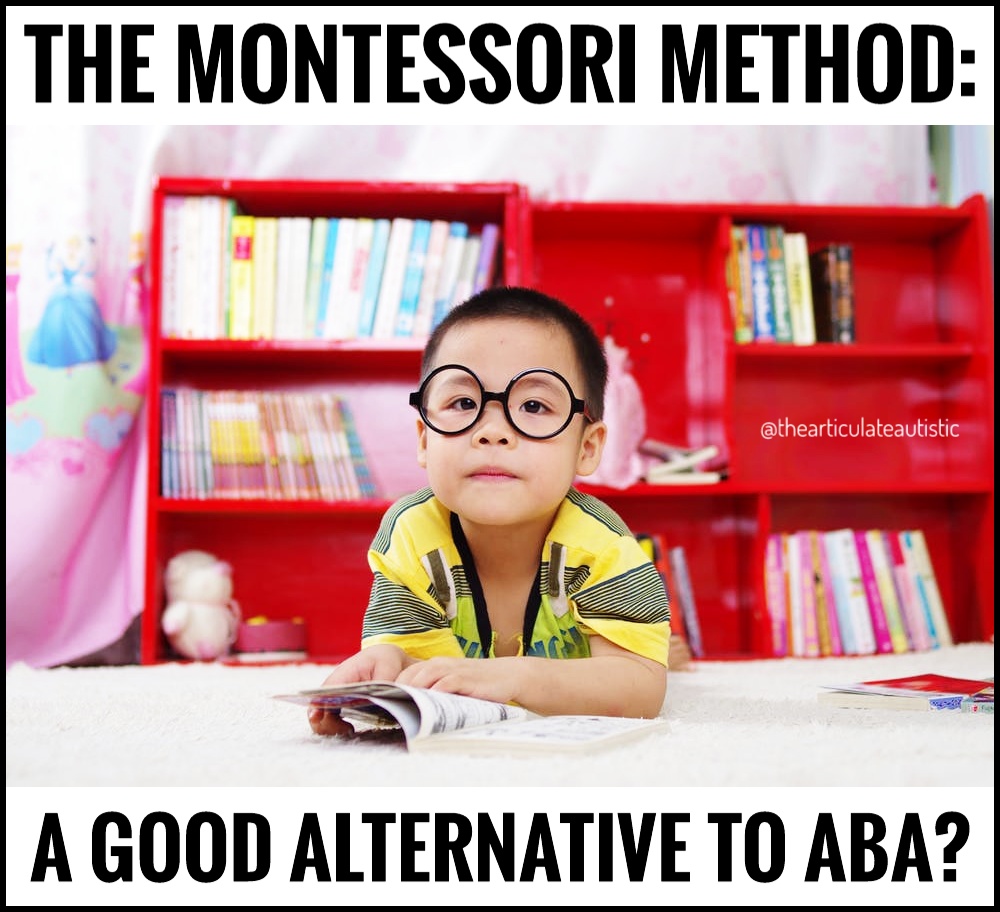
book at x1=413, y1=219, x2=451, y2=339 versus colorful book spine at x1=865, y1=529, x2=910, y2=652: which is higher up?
book at x1=413, y1=219, x2=451, y2=339

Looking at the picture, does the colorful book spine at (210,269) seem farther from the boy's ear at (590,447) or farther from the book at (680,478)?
the boy's ear at (590,447)

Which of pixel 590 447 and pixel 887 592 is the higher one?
pixel 590 447

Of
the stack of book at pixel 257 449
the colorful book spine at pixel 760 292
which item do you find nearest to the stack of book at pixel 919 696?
the colorful book spine at pixel 760 292

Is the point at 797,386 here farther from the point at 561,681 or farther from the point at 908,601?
the point at 561,681

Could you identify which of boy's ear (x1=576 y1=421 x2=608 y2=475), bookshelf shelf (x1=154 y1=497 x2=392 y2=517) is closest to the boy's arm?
boy's ear (x1=576 y1=421 x2=608 y2=475)

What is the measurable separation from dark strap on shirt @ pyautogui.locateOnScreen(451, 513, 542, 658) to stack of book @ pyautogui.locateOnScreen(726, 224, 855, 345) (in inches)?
51.4

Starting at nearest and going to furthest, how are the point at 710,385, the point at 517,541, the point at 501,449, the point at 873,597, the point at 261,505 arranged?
1. the point at 501,449
2. the point at 517,541
3. the point at 261,505
4. the point at 873,597
5. the point at 710,385

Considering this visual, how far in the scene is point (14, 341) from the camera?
93.5 inches

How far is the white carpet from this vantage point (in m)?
0.78

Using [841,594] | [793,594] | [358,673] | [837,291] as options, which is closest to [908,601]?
[841,594]

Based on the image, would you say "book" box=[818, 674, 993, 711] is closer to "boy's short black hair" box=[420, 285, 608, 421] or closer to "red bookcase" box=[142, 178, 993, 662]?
"boy's short black hair" box=[420, 285, 608, 421]

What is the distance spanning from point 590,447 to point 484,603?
23 centimetres

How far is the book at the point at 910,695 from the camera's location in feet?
3.78

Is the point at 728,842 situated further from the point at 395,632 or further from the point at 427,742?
the point at 395,632
